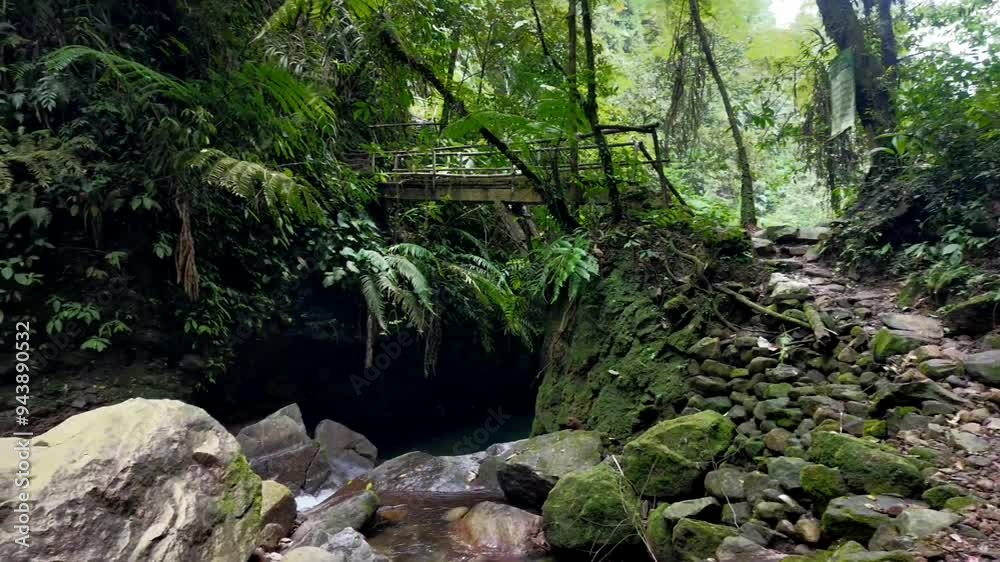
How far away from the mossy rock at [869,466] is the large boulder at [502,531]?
7.14 feet

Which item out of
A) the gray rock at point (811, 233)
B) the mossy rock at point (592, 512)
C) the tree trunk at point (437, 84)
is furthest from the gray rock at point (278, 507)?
the gray rock at point (811, 233)

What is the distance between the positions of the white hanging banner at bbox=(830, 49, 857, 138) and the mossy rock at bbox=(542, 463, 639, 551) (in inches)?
178

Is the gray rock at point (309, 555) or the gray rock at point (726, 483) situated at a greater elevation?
the gray rock at point (726, 483)

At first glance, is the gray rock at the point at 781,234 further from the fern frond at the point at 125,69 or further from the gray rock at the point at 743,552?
the fern frond at the point at 125,69

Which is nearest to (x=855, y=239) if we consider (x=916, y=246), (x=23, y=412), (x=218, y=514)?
(x=916, y=246)

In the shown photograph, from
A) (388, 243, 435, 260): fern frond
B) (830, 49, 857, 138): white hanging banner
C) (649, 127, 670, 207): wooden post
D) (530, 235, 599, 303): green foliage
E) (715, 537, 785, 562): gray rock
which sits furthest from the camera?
(388, 243, 435, 260): fern frond

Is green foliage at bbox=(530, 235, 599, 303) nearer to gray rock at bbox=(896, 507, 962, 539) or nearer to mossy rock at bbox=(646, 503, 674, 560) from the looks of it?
mossy rock at bbox=(646, 503, 674, 560)

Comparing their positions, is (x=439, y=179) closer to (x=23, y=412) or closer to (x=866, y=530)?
(x=23, y=412)

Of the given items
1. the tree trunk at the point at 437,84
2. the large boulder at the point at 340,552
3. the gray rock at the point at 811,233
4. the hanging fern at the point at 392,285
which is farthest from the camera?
the hanging fern at the point at 392,285

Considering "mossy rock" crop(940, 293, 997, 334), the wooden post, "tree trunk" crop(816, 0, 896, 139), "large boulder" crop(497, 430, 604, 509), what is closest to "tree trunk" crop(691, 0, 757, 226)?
"tree trunk" crop(816, 0, 896, 139)

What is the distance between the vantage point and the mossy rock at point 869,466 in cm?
256

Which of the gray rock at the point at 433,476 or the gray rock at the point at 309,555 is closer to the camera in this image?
the gray rock at the point at 309,555

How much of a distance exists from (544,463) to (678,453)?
1.33m

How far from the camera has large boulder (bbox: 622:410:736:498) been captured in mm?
3508
